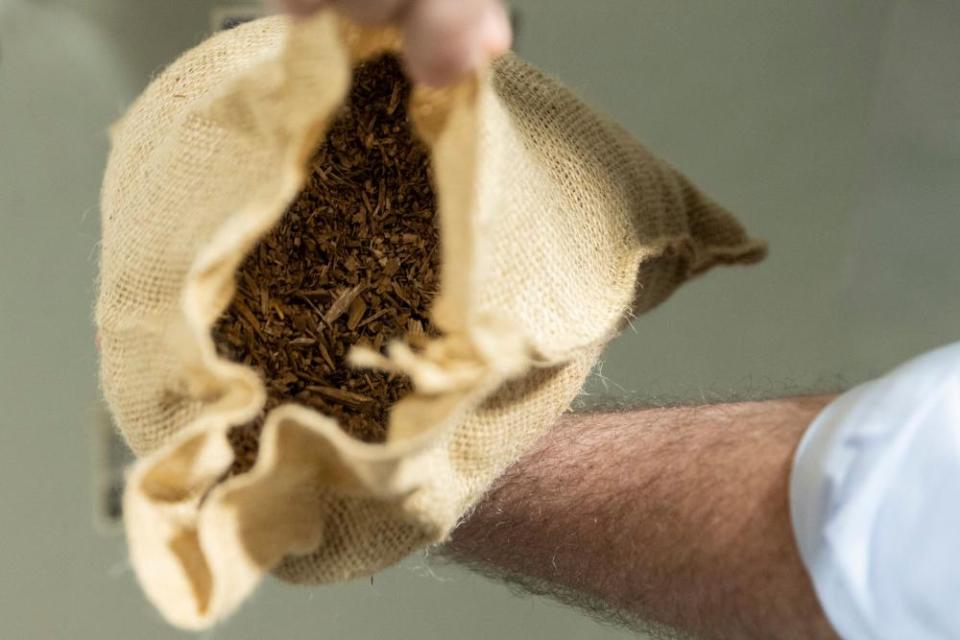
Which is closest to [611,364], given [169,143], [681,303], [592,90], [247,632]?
[681,303]

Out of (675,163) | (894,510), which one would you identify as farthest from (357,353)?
(675,163)

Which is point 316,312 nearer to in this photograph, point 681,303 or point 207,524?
point 207,524

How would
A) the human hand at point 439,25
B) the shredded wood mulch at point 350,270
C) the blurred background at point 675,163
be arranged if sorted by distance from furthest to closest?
the blurred background at point 675,163 → the shredded wood mulch at point 350,270 → the human hand at point 439,25

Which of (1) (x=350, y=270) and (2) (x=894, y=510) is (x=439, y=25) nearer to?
(1) (x=350, y=270)

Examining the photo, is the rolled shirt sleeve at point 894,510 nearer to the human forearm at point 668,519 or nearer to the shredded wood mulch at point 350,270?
the human forearm at point 668,519

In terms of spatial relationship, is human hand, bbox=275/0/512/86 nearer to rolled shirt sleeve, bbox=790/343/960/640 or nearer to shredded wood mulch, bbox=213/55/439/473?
shredded wood mulch, bbox=213/55/439/473

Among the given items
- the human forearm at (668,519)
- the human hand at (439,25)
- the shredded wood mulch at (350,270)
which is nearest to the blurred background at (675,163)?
the human forearm at (668,519)
